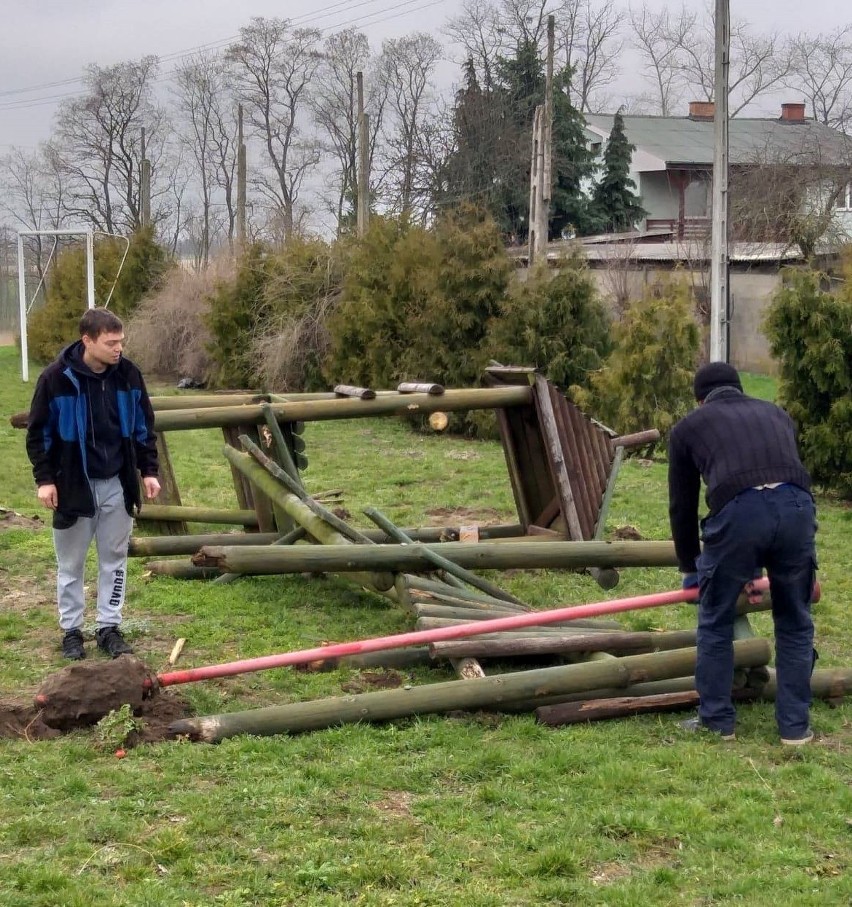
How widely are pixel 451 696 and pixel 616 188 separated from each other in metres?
40.7

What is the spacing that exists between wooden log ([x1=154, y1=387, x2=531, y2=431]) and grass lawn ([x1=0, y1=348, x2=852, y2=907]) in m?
2.43

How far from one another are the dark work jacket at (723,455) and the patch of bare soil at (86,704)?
2479 millimetres

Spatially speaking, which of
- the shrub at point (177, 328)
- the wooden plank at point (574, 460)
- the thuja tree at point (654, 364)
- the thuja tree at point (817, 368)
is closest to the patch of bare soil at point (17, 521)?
the wooden plank at point (574, 460)

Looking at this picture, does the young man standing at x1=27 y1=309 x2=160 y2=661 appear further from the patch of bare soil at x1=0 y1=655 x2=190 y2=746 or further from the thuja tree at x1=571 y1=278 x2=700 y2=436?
the thuja tree at x1=571 y1=278 x2=700 y2=436

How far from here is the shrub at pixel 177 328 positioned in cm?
2792

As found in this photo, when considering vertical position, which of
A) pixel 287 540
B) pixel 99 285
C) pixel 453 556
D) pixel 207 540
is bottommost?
pixel 207 540

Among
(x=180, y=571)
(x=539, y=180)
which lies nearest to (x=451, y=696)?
(x=180, y=571)

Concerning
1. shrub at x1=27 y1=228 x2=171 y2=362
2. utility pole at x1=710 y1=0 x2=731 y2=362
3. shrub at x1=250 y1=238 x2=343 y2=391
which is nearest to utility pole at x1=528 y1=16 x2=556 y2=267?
shrub at x1=250 y1=238 x2=343 y2=391

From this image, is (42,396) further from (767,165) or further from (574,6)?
(574,6)

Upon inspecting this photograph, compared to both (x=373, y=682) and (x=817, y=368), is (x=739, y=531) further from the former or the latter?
(x=817, y=368)

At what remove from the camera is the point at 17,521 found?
10.8m

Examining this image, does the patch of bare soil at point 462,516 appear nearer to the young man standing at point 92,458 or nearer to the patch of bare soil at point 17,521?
the patch of bare soil at point 17,521

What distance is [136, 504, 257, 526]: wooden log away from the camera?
9.90m

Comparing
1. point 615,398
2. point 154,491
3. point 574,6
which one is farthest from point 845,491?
point 574,6
